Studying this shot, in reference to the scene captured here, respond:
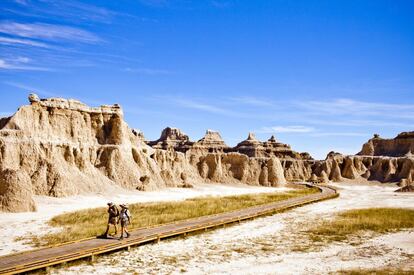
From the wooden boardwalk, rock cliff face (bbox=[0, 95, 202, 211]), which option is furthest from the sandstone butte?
the wooden boardwalk

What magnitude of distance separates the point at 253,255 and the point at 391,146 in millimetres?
119171

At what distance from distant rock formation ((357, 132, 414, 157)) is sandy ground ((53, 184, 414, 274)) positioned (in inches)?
4042

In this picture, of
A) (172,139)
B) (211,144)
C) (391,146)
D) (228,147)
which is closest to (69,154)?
(211,144)

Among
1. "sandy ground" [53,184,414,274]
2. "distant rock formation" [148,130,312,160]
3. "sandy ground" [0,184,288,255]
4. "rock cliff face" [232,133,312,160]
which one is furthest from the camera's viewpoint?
"rock cliff face" [232,133,312,160]

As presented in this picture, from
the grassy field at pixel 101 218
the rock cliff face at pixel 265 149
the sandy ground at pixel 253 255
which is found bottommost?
the sandy ground at pixel 253 255

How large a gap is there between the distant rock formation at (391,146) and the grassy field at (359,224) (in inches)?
3517

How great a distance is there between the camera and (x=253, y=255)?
17953mm

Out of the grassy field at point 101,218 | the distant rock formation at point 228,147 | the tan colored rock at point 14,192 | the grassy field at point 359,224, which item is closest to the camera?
the grassy field at point 101,218

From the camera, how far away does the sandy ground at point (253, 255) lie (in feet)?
50.8

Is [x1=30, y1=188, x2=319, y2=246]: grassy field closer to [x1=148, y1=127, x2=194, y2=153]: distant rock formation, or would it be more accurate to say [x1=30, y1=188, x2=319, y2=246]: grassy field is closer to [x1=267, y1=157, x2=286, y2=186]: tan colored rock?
[x1=267, y1=157, x2=286, y2=186]: tan colored rock

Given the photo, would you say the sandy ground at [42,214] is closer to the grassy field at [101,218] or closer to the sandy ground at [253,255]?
the grassy field at [101,218]

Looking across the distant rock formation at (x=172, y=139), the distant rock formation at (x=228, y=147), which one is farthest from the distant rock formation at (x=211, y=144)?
the distant rock formation at (x=172, y=139)

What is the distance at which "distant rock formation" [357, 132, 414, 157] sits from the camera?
118 m

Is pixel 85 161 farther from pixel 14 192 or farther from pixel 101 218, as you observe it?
pixel 101 218
